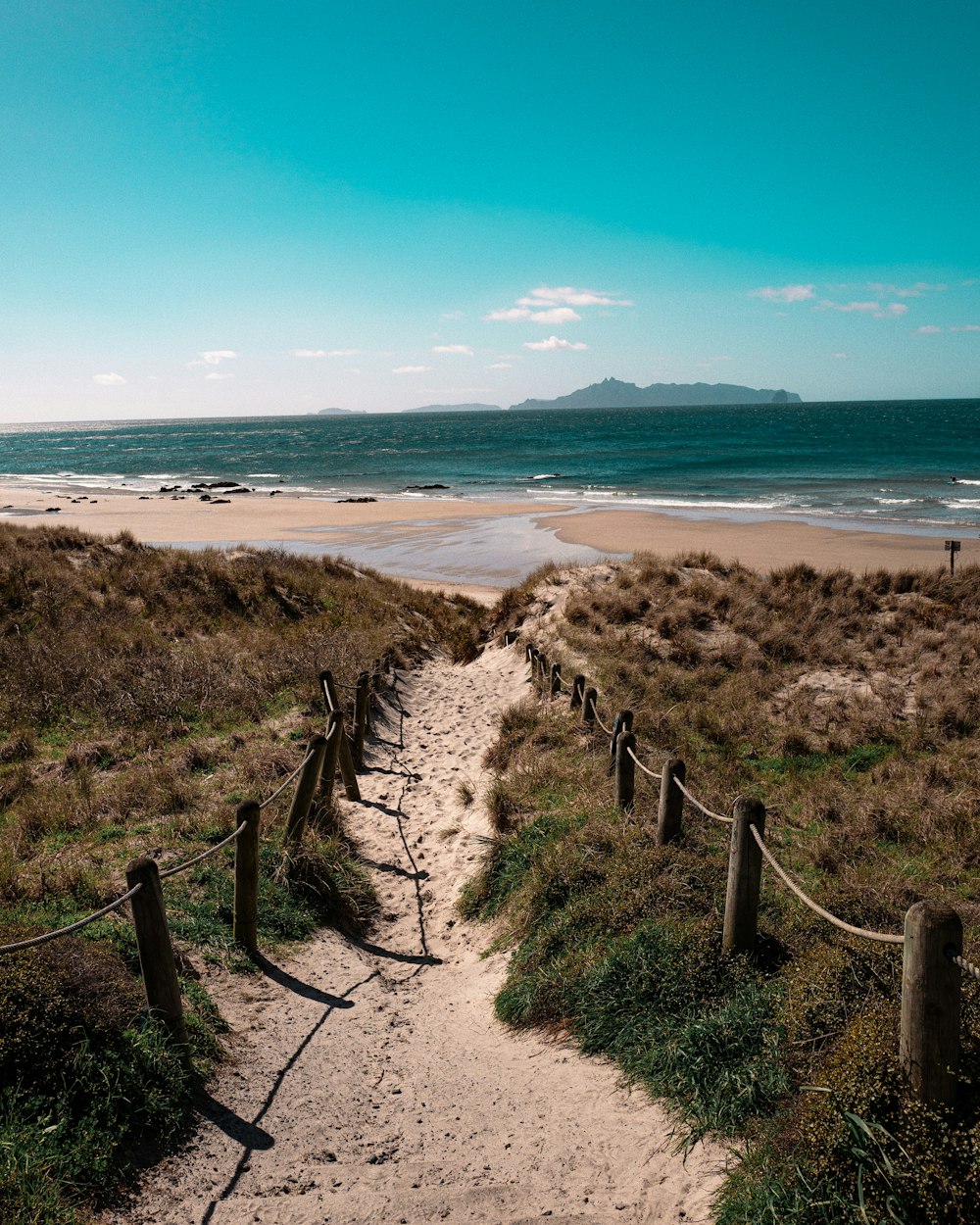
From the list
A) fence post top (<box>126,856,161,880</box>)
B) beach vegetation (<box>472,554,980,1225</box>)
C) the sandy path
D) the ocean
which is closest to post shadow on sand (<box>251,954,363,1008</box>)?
the sandy path

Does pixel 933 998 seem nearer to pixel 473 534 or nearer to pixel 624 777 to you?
pixel 624 777

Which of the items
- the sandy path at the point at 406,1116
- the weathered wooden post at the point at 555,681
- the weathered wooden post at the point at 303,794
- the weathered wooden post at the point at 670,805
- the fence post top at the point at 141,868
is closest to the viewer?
the sandy path at the point at 406,1116

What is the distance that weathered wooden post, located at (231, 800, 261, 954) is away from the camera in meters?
5.57

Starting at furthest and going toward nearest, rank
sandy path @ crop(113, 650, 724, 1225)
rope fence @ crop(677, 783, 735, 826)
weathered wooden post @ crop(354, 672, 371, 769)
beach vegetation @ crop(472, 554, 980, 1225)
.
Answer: weathered wooden post @ crop(354, 672, 371, 769)
rope fence @ crop(677, 783, 735, 826)
sandy path @ crop(113, 650, 724, 1225)
beach vegetation @ crop(472, 554, 980, 1225)

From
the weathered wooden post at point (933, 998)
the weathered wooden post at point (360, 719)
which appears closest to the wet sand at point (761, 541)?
the weathered wooden post at point (360, 719)

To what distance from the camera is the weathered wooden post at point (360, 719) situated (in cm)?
1093

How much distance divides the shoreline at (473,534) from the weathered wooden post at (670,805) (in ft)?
57.3

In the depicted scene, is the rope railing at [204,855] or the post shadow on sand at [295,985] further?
Answer: the post shadow on sand at [295,985]

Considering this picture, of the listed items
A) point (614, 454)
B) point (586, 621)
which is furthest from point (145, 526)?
point (614, 454)

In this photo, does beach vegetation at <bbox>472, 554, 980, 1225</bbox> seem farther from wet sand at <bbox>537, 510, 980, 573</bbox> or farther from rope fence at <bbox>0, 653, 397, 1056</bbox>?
wet sand at <bbox>537, 510, 980, 573</bbox>

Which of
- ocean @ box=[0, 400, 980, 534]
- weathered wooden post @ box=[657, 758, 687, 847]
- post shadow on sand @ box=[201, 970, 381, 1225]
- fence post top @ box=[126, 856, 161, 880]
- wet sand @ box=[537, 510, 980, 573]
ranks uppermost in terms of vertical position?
ocean @ box=[0, 400, 980, 534]

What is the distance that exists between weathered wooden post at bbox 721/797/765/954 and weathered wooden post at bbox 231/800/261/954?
3330mm

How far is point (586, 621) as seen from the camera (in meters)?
15.6

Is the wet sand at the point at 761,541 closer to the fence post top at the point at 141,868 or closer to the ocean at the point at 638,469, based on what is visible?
the ocean at the point at 638,469
